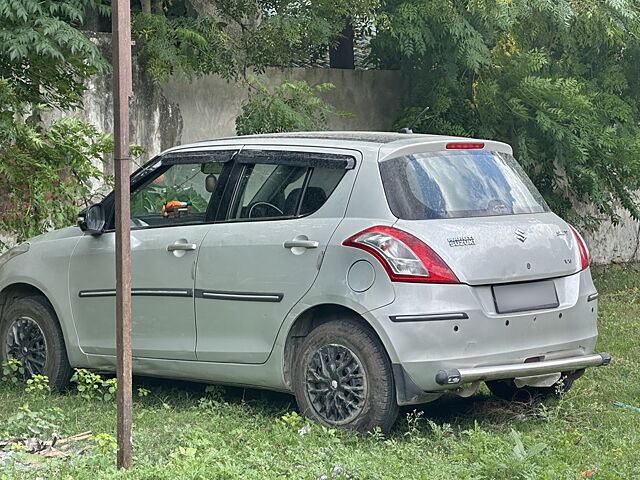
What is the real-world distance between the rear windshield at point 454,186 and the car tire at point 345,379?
760mm

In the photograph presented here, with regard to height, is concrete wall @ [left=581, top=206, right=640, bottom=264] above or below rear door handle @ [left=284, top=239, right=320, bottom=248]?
below

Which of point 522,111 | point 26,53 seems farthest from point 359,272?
point 522,111

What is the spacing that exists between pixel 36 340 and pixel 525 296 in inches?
139

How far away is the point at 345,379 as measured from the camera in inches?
268

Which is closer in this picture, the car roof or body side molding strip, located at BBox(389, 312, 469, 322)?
body side molding strip, located at BBox(389, 312, 469, 322)

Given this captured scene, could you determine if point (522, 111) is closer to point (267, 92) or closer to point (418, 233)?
point (267, 92)

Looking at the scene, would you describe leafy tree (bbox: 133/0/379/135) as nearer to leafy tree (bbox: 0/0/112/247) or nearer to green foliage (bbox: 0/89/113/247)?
leafy tree (bbox: 0/0/112/247)

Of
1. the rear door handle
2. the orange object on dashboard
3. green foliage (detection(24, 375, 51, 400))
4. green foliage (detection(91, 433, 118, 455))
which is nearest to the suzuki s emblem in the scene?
the rear door handle

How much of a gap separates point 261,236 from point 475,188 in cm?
132

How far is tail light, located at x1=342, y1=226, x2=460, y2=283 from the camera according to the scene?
658 centimetres

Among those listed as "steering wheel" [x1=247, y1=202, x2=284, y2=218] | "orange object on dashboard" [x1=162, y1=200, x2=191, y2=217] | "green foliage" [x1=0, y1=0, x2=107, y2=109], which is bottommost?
"orange object on dashboard" [x1=162, y1=200, x2=191, y2=217]

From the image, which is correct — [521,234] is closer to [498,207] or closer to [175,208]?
[498,207]

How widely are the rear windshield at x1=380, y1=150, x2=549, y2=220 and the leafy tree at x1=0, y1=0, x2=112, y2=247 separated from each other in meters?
3.89

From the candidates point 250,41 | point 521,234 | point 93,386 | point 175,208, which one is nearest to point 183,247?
point 175,208
